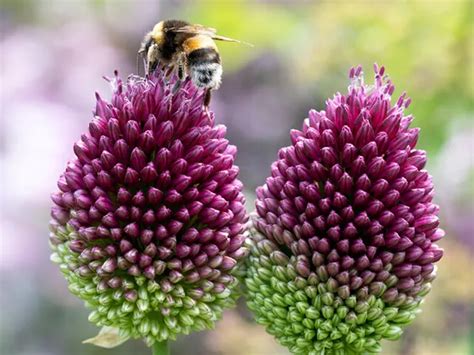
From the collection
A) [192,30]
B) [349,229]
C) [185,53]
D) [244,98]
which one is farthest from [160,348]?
[244,98]

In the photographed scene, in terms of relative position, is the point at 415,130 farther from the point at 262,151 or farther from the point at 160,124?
the point at 262,151

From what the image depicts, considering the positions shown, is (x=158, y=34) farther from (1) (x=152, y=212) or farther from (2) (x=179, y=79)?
(1) (x=152, y=212)

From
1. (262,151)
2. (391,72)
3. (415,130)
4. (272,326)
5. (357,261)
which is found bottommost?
(272,326)

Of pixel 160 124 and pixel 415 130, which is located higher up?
pixel 415 130

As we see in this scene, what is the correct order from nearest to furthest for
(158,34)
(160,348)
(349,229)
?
(349,229) → (160,348) → (158,34)

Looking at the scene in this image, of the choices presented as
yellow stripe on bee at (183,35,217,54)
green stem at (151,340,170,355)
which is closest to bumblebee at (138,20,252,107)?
yellow stripe on bee at (183,35,217,54)

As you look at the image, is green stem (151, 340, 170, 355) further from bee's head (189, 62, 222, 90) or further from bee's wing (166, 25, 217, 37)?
bee's wing (166, 25, 217, 37)

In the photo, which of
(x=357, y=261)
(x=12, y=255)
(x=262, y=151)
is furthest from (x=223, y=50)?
(x=357, y=261)
